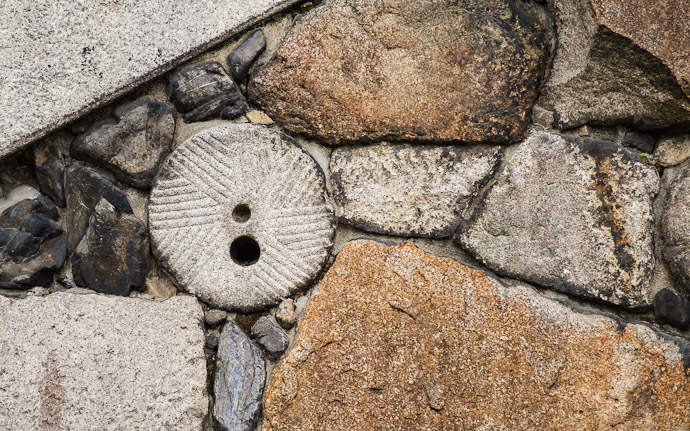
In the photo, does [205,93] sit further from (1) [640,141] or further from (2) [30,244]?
(1) [640,141]

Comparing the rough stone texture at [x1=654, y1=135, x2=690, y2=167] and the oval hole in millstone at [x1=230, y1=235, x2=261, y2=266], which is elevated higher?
the rough stone texture at [x1=654, y1=135, x2=690, y2=167]

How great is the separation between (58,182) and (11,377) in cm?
47

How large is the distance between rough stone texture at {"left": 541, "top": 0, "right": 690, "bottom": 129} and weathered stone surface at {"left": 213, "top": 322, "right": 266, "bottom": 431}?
0.95 metres

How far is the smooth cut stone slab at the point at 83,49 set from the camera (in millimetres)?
1375

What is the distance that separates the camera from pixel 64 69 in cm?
139

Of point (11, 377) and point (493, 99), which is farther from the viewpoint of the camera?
point (493, 99)

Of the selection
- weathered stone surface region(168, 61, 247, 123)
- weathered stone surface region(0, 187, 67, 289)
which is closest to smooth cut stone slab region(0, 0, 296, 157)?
weathered stone surface region(168, 61, 247, 123)

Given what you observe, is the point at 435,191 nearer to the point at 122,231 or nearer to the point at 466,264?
the point at 466,264

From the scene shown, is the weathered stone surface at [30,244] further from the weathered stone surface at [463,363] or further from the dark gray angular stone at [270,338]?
the weathered stone surface at [463,363]

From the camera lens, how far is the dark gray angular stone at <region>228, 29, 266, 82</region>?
146 cm

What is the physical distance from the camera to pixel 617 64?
1.39 metres

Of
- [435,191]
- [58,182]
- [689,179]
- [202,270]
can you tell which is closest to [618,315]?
[689,179]

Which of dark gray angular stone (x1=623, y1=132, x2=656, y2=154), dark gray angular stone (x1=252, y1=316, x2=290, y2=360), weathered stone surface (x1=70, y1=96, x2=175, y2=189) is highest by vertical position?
dark gray angular stone (x1=623, y1=132, x2=656, y2=154)

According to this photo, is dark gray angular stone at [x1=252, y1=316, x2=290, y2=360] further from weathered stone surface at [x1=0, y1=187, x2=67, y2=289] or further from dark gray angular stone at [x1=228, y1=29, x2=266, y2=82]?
dark gray angular stone at [x1=228, y1=29, x2=266, y2=82]
